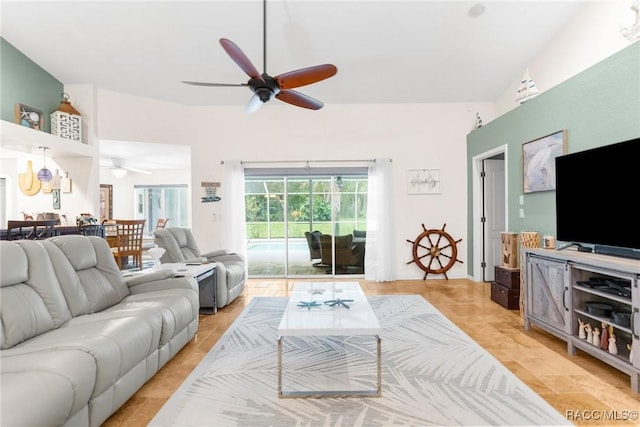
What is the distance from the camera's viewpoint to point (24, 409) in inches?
51.5

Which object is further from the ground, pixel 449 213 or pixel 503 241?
pixel 449 213

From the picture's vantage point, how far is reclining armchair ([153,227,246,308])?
4.04m

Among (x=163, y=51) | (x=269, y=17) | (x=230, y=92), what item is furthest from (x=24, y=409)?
(x=230, y=92)

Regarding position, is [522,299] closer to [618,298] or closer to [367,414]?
[618,298]

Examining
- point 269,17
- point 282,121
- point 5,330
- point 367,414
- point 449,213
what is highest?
point 269,17

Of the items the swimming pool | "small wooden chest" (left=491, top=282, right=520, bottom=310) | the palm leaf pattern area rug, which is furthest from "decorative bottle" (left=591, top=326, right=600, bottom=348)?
the swimming pool

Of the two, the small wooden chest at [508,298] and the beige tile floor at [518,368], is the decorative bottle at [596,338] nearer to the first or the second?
the beige tile floor at [518,368]

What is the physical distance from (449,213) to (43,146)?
645 cm

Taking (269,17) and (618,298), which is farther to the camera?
(269,17)

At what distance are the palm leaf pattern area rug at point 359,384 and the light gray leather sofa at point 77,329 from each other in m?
0.36

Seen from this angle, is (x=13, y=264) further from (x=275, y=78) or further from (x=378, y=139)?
(x=378, y=139)

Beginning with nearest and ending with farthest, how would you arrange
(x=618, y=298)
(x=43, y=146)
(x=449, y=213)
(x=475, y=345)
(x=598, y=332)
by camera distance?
1. (x=618, y=298)
2. (x=598, y=332)
3. (x=475, y=345)
4. (x=43, y=146)
5. (x=449, y=213)

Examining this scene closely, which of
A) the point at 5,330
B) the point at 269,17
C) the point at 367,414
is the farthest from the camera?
the point at 269,17

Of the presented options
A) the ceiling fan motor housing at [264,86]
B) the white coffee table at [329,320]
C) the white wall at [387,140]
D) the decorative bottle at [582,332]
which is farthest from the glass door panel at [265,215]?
the decorative bottle at [582,332]
